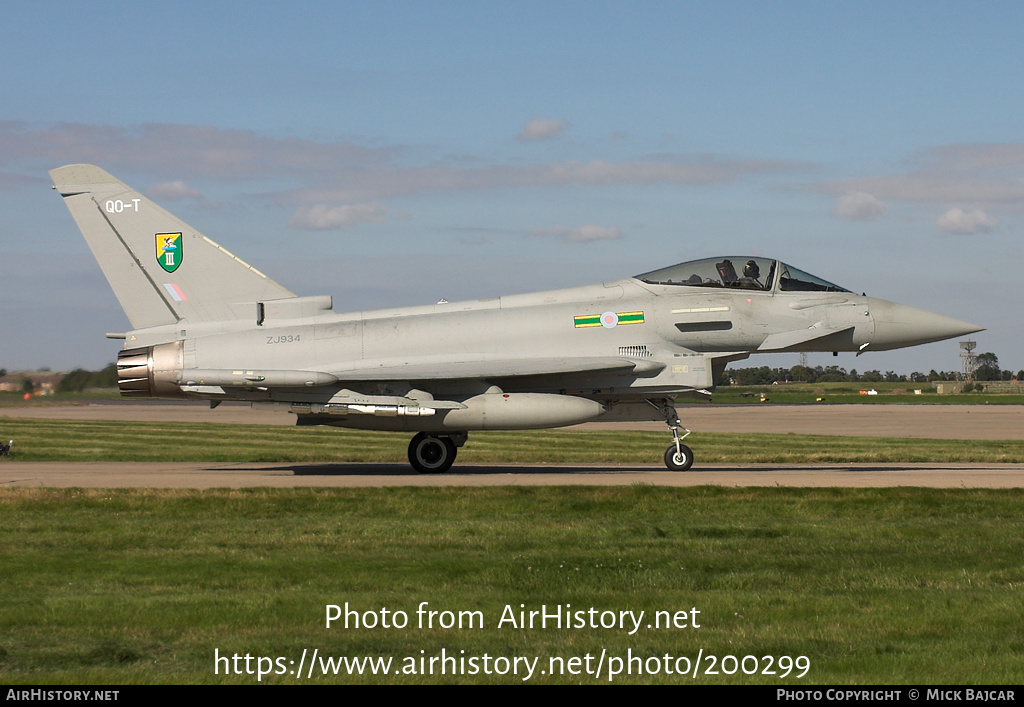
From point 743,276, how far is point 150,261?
423 inches

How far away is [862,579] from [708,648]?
105 inches

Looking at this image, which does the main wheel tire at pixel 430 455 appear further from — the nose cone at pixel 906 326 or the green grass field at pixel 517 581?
the nose cone at pixel 906 326

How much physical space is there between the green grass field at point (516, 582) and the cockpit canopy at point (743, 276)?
5.56 meters

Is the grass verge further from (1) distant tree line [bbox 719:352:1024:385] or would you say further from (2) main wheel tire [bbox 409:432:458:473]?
(1) distant tree line [bbox 719:352:1024:385]

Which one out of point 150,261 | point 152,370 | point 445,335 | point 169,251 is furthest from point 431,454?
point 150,261

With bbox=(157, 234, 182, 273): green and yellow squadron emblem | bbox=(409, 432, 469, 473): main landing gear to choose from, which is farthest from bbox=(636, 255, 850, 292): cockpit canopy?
bbox=(157, 234, 182, 273): green and yellow squadron emblem

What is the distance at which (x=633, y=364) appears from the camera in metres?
18.1

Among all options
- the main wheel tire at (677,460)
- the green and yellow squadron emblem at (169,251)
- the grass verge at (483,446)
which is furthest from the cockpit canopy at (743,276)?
the green and yellow squadron emblem at (169,251)

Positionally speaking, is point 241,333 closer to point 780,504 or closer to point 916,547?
point 780,504

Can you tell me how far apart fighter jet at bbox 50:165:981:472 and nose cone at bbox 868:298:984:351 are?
25 millimetres

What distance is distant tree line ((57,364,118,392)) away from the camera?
22.6 metres

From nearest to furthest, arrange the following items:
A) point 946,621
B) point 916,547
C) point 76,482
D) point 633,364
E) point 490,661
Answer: point 490,661 < point 946,621 < point 916,547 < point 76,482 < point 633,364
